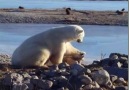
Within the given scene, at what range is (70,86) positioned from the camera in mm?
7402

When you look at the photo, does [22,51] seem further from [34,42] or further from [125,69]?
[125,69]

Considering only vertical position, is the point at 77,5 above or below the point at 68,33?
below

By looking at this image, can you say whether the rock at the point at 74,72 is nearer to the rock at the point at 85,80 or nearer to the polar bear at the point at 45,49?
the rock at the point at 85,80

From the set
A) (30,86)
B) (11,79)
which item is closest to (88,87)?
(30,86)

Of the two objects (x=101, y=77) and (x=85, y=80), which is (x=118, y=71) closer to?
(x=101, y=77)

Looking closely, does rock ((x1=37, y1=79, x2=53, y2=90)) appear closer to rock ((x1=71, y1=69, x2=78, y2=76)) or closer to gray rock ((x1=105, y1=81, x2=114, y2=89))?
rock ((x1=71, y1=69, x2=78, y2=76))

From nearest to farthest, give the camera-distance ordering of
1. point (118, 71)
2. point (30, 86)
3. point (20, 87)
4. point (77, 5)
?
point (20, 87) → point (30, 86) → point (118, 71) → point (77, 5)

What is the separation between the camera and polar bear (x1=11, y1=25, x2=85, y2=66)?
1016 centimetres

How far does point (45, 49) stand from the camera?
1023 cm

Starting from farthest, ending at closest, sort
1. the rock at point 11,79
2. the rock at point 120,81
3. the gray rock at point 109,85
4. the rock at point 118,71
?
the rock at point 118,71 < the rock at point 120,81 < the gray rock at point 109,85 < the rock at point 11,79

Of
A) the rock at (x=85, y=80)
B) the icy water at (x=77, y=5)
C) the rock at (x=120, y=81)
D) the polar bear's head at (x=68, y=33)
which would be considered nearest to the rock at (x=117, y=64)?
the rock at (x=120, y=81)

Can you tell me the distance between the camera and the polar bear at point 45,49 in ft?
33.3

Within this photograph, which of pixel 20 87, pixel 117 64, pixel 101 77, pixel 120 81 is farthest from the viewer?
pixel 117 64

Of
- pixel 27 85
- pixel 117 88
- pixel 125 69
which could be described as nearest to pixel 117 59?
pixel 125 69
